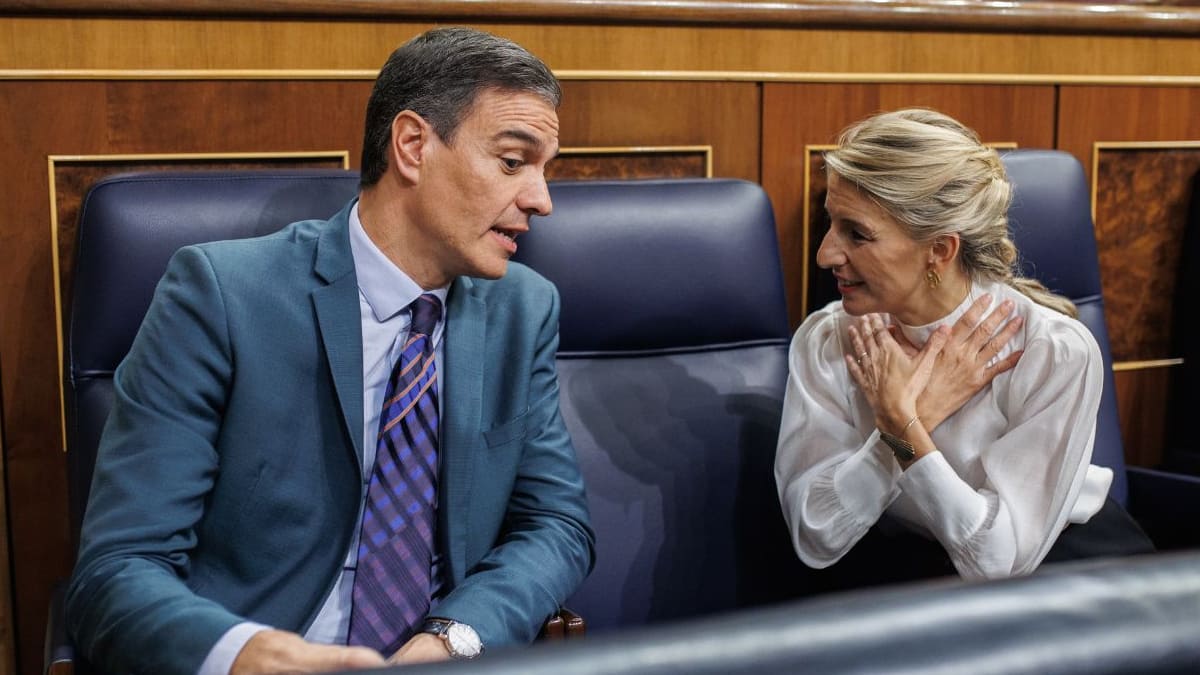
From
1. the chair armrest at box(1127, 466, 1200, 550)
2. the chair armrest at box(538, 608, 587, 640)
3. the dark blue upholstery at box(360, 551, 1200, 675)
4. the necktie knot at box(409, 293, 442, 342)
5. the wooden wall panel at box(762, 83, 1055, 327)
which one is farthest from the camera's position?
the wooden wall panel at box(762, 83, 1055, 327)

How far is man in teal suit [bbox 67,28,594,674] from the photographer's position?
4.11ft

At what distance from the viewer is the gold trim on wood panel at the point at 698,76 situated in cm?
169

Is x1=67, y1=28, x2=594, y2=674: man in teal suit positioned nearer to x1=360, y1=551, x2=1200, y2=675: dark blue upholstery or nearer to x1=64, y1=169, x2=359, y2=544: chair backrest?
x1=64, y1=169, x2=359, y2=544: chair backrest

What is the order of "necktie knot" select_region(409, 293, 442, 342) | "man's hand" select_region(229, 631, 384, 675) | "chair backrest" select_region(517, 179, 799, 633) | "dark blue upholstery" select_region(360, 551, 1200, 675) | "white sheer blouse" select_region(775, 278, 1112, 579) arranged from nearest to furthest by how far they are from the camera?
"dark blue upholstery" select_region(360, 551, 1200, 675) → "man's hand" select_region(229, 631, 384, 675) → "necktie knot" select_region(409, 293, 442, 342) → "white sheer blouse" select_region(775, 278, 1112, 579) → "chair backrest" select_region(517, 179, 799, 633)

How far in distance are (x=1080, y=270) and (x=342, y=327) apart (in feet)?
4.13

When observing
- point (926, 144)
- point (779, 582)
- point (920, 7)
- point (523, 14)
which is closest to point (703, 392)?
point (779, 582)

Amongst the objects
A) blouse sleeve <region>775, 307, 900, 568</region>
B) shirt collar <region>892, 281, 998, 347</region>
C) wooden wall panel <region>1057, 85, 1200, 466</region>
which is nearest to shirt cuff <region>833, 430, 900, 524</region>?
blouse sleeve <region>775, 307, 900, 568</region>

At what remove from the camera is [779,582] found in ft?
6.02

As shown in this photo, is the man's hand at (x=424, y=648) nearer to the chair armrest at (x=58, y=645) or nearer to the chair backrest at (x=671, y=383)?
the chair armrest at (x=58, y=645)

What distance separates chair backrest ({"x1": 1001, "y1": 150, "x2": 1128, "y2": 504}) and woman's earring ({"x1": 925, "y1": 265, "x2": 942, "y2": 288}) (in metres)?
0.37

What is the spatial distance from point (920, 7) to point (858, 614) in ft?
6.33

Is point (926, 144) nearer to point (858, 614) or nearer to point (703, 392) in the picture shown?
point (703, 392)

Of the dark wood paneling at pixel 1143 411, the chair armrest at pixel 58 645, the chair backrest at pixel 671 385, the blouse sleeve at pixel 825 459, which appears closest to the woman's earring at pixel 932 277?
the blouse sleeve at pixel 825 459

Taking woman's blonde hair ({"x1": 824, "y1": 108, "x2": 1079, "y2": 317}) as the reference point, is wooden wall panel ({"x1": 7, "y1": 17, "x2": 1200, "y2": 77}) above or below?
above
